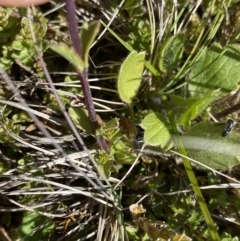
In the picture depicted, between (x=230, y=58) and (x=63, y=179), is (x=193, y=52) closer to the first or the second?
(x=230, y=58)

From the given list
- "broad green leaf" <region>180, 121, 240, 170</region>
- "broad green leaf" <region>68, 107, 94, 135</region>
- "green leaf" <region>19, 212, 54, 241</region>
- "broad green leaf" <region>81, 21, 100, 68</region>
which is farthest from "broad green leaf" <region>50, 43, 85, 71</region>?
"green leaf" <region>19, 212, 54, 241</region>

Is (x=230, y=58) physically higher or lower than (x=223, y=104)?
higher

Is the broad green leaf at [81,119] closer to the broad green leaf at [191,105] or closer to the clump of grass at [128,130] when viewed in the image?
the clump of grass at [128,130]

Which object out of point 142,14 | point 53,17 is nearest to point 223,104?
point 142,14

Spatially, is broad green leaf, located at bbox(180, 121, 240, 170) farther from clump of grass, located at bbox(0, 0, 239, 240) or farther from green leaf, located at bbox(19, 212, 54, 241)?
green leaf, located at bbox(19, 212, 54, 241)

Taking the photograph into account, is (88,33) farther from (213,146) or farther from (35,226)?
(35,226)

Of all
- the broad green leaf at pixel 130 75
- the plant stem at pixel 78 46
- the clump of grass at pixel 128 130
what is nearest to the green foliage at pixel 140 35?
the clump of grass at pixel 128 130

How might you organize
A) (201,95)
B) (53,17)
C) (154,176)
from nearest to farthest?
(201,95), (154,176), (53,17)
